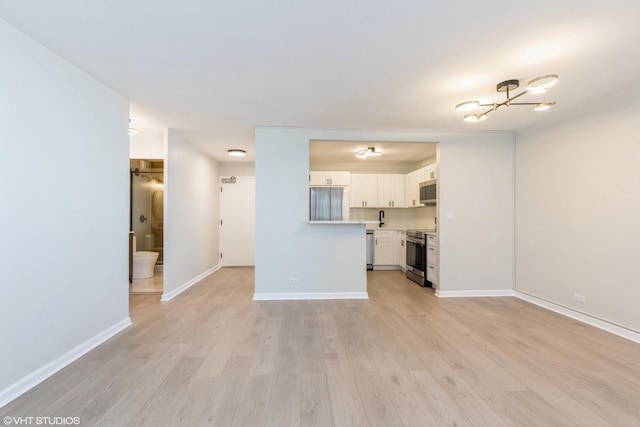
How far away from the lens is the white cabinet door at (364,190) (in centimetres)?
621

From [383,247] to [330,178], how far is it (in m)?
1.94

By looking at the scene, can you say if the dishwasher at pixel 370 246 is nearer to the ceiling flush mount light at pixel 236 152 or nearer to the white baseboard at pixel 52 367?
the ceiling flush mount light at pixel 236 152

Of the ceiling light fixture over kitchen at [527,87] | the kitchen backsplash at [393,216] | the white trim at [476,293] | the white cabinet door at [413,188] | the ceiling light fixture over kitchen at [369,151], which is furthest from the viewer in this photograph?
the kitchen backsplash at [393,216]

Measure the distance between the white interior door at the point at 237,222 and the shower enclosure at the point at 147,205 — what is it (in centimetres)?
161

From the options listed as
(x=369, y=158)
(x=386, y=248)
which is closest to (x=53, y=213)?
(x=369, y=158)

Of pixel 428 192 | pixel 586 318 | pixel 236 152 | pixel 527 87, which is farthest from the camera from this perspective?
pixel 236 152

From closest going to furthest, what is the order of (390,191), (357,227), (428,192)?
(357,227)
(428,192)
(390,191)

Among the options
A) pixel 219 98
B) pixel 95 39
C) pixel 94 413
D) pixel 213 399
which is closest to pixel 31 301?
pixel 94 413

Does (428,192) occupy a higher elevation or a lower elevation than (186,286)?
higher

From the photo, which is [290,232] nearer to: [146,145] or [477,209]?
[146,145]

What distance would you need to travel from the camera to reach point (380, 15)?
5.62ft

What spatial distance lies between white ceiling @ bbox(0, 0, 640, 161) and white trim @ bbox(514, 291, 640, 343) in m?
2.39

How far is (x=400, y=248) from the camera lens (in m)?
6.07

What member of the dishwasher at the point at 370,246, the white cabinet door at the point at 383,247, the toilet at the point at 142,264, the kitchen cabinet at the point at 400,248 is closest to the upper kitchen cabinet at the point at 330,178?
the dishwasher at the point at 370,246
